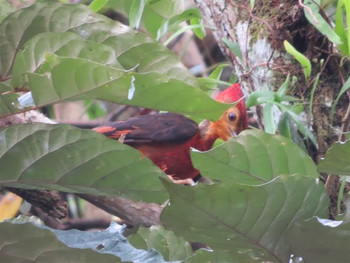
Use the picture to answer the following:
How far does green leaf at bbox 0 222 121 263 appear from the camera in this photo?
24.3 inches

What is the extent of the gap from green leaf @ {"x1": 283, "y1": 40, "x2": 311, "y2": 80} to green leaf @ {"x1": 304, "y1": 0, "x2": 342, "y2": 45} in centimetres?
6

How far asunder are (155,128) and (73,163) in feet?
4.52

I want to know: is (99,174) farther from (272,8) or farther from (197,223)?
(272,8)

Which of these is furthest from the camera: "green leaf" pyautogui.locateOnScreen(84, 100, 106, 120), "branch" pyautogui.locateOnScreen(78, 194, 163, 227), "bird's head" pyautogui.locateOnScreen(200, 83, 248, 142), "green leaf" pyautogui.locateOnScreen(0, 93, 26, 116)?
"green leaf" pyautogui.locateOnScreen(84, 100, 106, 120)

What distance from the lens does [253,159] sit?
81 cm

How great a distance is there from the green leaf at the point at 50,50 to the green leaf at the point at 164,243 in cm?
26

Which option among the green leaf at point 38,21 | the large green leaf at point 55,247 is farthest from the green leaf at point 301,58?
the large green leaf at point 55,247

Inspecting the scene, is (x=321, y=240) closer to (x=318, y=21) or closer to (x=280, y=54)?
(x=318, y=21)

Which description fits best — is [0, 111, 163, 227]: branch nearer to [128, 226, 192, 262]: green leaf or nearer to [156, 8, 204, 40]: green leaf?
[128, 226, 192, 262]: green leaf

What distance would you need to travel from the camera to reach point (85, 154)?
0.75 metres

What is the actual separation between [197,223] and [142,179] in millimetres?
96

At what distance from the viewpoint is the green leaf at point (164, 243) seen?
0.91 m

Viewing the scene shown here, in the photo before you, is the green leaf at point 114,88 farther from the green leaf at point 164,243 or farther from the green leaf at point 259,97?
the green leaf at point 259,97

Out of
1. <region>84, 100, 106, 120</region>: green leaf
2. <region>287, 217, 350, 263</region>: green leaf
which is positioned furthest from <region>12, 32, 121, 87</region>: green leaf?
<region>84, 100, 106, 120</region>: green leaf
